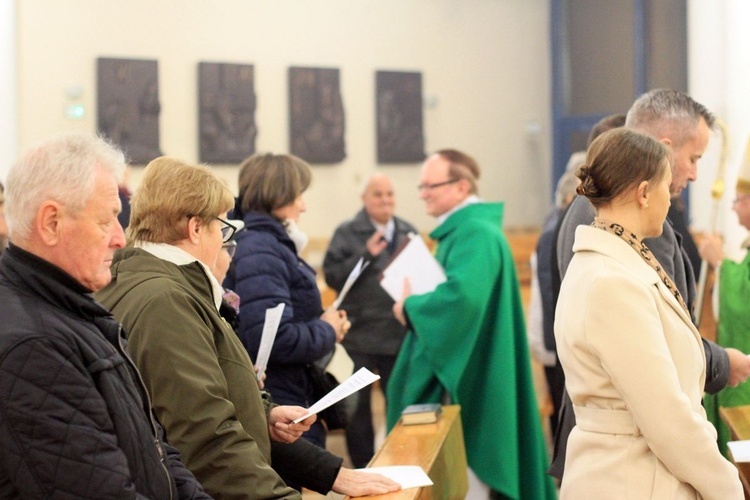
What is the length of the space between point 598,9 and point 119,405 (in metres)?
9.53

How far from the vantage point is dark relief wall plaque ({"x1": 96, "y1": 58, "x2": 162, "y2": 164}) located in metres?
8.31

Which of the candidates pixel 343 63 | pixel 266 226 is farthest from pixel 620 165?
pixel 343 63

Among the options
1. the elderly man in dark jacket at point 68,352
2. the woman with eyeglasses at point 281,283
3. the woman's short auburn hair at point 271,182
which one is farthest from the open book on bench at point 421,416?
the elderly man in dark jacket at point 68,352

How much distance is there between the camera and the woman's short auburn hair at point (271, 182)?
3.74 metres

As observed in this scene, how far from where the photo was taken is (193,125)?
8.81 meters

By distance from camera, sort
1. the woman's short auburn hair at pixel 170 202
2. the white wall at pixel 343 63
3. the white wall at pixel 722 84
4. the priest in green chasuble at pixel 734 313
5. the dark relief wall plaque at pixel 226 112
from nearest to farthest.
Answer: the woman's short auburn hair at pixel 170 202 → the priest in green chasuble at pixel 734 313 → the white wall at pixel 722 84 → the white wall at pixel 343 63 → the dark relief wall plaque at pixel 226 112

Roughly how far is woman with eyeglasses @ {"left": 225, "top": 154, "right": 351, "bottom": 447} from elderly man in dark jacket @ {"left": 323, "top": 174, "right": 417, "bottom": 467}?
199 centimetres

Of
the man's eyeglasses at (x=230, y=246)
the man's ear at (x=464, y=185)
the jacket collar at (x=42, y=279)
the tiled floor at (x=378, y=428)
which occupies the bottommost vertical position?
the tiled floor at (x=378, y=428)

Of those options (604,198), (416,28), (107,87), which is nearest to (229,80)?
(107,87)

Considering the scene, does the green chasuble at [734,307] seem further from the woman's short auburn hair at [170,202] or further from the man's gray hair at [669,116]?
the woman's short auburn hair at [170,202]

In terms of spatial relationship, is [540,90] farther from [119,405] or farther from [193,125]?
[119,405]

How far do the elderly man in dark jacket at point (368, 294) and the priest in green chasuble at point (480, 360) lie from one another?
1033mm

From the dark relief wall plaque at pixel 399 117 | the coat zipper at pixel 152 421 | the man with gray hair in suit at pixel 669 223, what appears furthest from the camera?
the dark relief wall plaque at pixel 399 117

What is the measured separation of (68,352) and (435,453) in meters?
1.76
